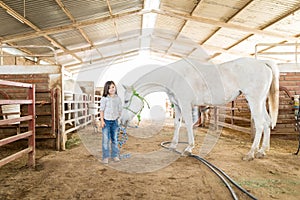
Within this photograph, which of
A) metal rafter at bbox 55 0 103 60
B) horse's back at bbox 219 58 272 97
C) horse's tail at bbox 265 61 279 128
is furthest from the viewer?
metal rafter at bbox 55 0 103 60

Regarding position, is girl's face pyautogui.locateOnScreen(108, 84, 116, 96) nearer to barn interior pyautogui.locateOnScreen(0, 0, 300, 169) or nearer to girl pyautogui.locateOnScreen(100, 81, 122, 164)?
girl pyautogui.locateOnScreen(100, 81, 122, 164)

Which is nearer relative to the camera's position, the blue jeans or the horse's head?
the blue jeans

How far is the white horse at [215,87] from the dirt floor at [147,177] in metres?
0.43

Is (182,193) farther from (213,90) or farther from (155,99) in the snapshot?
(155,99)

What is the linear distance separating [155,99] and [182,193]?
12224mm

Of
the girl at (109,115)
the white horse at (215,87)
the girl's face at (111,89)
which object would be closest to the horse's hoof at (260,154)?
the white horse at (215,87)

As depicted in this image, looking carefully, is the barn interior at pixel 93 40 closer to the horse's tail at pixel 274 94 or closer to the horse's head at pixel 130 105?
the horse's head at pixel 130 105

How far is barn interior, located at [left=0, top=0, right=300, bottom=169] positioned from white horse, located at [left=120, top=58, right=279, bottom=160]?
782 mm

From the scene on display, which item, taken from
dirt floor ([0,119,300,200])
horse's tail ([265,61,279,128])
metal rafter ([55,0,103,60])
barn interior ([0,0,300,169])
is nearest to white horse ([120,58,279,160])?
horse's tail ([265,61,279,128])

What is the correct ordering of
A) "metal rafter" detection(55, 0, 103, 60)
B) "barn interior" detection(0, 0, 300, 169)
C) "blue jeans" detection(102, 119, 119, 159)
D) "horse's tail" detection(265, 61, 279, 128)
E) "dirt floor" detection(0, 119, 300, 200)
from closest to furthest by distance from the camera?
"dirt floor" detection(0, 119, 300, 200) < "blue jeans" detection(102, 119, 119, 159) < "horse's tail" detection(265, 61, 279, 128) < "barn interior" detection(0, 0, 300, 169) < "metal rafter" detection(55, 0, 103, 60)

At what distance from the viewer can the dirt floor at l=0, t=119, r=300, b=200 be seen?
2.03 meters

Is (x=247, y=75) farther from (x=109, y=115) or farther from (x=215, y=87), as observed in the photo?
(x=109, y=115)

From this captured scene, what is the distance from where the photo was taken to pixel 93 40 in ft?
33.0

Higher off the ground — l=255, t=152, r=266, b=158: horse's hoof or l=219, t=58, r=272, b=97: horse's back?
l=219, t=58, r=272, b=97: horse's back
